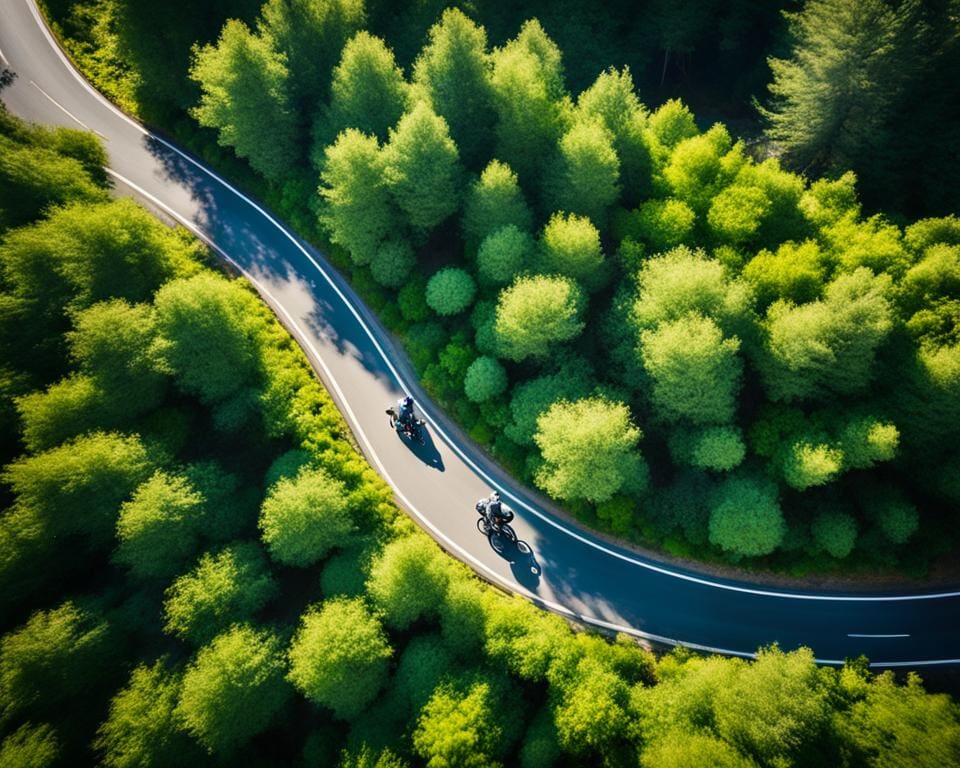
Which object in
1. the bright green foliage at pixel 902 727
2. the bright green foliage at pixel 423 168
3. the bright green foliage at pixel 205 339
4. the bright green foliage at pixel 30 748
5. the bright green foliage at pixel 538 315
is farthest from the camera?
the bright green foliage at pixel 423 168

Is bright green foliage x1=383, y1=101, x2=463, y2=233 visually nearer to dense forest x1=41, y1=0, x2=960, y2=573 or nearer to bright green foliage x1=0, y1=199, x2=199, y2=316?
dense forest x1=41, y1=0, x2=960, y2=573

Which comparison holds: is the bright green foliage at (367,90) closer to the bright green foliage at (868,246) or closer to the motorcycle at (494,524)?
the motorcycle at (494,524)

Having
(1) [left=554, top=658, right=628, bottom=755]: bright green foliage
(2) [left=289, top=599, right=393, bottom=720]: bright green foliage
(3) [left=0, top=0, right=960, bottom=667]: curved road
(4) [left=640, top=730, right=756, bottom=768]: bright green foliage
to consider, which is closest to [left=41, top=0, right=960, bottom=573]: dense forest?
(3) [left=0, top=0, right=960, bottom=667]: curved road

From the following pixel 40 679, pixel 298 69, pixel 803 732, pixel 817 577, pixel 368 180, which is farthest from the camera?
pixel 298 69

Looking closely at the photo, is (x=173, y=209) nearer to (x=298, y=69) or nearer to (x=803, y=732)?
(x=298, y=69)

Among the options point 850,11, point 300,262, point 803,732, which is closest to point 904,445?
point 803,732

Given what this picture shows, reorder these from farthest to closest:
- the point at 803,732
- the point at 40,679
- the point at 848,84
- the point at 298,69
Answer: the point at 298,69 → the point at 848,84 → the point at 40,679 → the point at 803,732

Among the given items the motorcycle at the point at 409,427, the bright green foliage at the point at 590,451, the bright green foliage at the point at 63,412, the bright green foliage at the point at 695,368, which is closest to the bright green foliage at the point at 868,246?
the bright green foliage at the point at 695,368
